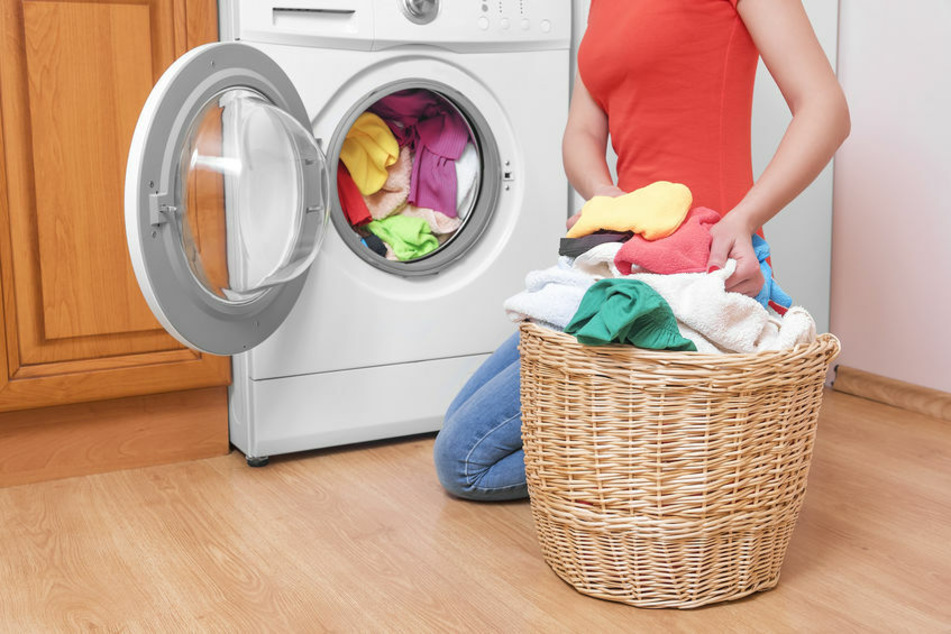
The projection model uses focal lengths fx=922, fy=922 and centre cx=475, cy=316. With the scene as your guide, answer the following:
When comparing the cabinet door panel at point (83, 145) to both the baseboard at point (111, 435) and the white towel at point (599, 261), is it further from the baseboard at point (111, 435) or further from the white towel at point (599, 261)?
the white towel at point (599, 261)

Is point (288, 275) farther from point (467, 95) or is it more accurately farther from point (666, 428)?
point (666, 428)

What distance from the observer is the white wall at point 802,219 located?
2160 mm

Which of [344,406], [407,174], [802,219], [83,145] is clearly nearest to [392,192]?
[407,174]

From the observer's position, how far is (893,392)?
209cm

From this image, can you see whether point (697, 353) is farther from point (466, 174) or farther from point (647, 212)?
point (466, 174)

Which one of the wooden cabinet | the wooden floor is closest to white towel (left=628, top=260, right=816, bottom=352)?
the wooden floor

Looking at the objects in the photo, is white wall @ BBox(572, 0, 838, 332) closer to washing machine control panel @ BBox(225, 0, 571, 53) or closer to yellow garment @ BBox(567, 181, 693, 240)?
washing machine control panel @ BBox(225, 0, 571, 53)

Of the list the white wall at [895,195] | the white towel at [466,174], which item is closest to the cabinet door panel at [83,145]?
the white towel at [466,174]

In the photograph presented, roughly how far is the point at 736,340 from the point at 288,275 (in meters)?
0.82

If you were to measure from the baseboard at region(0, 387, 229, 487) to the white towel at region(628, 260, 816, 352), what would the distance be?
1.01m

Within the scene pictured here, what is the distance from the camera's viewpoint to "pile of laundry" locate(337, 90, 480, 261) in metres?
1.77

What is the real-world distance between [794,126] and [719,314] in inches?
11.2

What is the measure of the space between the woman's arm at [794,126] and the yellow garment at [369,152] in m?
0.82

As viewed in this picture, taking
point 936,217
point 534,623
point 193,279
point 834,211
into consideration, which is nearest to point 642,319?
point 534,623
